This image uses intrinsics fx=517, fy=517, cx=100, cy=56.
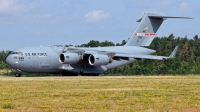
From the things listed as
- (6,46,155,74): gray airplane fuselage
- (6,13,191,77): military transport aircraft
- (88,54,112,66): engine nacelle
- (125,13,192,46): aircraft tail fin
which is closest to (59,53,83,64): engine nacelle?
(6,13,191,77): military transport aircraft

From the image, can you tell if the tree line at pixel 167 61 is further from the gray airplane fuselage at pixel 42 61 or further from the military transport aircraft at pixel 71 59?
the gray airplane fuselage at pixel 42 61

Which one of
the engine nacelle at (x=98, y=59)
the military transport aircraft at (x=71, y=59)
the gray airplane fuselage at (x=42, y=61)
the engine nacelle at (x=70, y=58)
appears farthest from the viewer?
the engine nacelle at (x=98, y=59)

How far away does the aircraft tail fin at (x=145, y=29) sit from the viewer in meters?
53.9

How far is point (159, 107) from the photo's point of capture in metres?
17.2

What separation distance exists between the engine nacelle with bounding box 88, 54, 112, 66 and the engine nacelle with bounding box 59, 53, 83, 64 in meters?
1.06

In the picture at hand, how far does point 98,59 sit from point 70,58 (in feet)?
8.30

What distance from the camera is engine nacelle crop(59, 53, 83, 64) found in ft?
150

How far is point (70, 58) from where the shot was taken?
4594 cm

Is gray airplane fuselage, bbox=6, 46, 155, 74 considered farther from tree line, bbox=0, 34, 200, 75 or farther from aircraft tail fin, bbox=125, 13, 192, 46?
tree line, bbox=0, 34, 200, 75

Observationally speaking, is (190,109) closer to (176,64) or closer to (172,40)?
(176,64)

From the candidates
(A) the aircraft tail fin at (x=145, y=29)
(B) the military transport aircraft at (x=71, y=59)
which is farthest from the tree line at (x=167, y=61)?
(B) the military transport aircraft at (x=71, y=59)

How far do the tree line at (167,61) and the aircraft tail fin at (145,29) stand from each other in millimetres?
3187

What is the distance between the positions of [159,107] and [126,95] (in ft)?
16.2

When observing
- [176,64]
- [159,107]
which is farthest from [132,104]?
[176,64]
